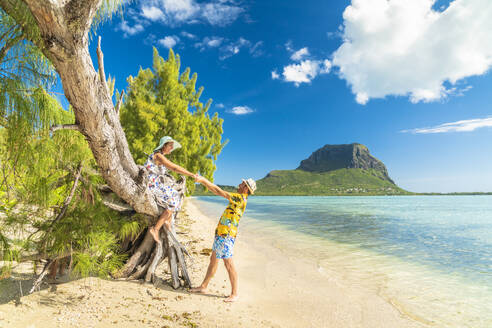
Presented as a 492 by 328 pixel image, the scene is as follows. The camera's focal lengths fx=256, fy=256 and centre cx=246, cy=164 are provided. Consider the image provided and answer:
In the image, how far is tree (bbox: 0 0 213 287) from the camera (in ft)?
5.69

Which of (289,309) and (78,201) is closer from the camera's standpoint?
(78,201)

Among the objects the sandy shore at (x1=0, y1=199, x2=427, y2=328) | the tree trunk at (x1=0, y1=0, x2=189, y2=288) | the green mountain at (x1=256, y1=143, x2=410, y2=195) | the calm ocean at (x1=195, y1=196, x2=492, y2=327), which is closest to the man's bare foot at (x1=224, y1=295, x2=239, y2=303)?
the sandy shore at (x1=0, y1=199, x2=427, y2=328)

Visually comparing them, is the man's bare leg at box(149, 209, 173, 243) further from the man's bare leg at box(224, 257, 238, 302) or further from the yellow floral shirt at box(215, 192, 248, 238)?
the man's bare leg at box(224, 257, 238, 302)

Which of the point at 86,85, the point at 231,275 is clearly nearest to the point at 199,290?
the point at 231,275

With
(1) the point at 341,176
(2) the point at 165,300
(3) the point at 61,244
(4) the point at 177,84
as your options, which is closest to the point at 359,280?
(2) the point at 165,300

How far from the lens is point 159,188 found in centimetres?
460

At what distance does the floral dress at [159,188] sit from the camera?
177 inches

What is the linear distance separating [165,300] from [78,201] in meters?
2.03

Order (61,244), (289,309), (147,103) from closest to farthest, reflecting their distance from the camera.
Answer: (61,244)
(289,309)
(147,103)

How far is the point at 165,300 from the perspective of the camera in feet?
13.3

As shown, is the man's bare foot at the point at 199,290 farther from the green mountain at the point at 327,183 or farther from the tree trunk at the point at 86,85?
the green mountain at the point at 327,183

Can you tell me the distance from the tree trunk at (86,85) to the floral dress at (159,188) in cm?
18

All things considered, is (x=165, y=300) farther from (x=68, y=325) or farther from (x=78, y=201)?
(x=78, y=201)

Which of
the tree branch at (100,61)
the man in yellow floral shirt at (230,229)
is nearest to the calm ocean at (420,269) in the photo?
the man in yellow floral shirt at (230,229)
